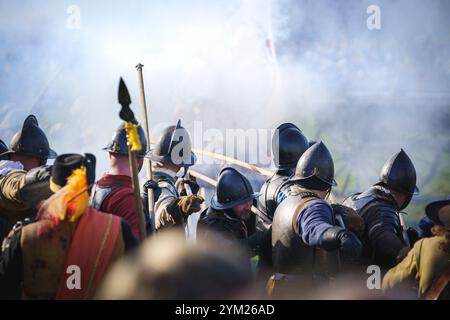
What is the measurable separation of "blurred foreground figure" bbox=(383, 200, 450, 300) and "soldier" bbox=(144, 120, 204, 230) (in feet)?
4.88

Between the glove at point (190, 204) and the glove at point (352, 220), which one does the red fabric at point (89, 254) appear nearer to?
the glove at point (190, 204)

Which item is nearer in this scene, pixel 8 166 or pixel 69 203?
pixel 69 203

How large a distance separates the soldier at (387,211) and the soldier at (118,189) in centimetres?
144

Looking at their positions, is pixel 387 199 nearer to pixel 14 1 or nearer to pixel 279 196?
pixel 279 196

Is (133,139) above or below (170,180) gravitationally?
above

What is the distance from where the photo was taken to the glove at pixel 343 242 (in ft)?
11.5

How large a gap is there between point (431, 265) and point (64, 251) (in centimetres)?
179

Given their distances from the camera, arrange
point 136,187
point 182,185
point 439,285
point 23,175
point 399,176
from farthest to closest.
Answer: point 182,185 < point 399,176 < point 23,175 < point 439,285 < point 136,187

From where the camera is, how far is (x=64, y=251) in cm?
310

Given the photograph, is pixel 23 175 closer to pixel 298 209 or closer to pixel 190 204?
pixel 190 204

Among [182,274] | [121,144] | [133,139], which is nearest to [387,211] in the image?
[121,144]

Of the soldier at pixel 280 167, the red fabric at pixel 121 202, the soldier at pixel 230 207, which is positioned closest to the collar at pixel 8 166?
the red fabric at pixel 121 202
